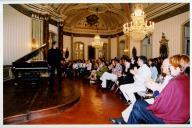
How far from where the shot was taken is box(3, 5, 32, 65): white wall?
8.24 metres

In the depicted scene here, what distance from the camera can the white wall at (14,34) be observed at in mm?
8241

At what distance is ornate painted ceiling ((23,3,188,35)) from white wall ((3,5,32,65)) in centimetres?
114

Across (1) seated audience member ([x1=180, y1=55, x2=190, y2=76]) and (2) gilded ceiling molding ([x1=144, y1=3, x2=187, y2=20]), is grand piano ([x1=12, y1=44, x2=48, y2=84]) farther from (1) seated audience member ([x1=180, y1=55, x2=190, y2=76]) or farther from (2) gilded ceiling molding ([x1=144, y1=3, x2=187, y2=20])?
(1) seated audience member ([x1=180, y1=55, x2=190, y2=76])

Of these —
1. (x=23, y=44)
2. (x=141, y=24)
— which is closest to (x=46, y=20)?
(x=23, y=44)

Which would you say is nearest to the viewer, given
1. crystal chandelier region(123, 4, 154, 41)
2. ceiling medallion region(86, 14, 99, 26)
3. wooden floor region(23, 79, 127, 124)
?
wooden floor region(23, 79, 127, 124)

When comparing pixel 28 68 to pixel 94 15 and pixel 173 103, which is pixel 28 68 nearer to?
pixel 173 103

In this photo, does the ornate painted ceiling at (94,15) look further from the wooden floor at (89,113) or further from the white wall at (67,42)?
the wooden floor at (89,113)

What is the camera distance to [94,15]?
1695cm

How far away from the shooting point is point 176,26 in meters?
9.20

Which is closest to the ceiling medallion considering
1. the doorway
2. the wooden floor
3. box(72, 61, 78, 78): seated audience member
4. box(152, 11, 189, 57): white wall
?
the doorway

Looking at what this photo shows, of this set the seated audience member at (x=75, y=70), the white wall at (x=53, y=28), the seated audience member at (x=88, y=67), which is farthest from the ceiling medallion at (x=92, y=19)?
the seated audience member at (x=88, y=67)

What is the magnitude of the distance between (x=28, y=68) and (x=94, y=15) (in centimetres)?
1022

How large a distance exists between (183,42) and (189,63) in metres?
5.80

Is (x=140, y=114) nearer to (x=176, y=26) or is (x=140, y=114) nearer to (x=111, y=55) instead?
(x=176, y=26)
